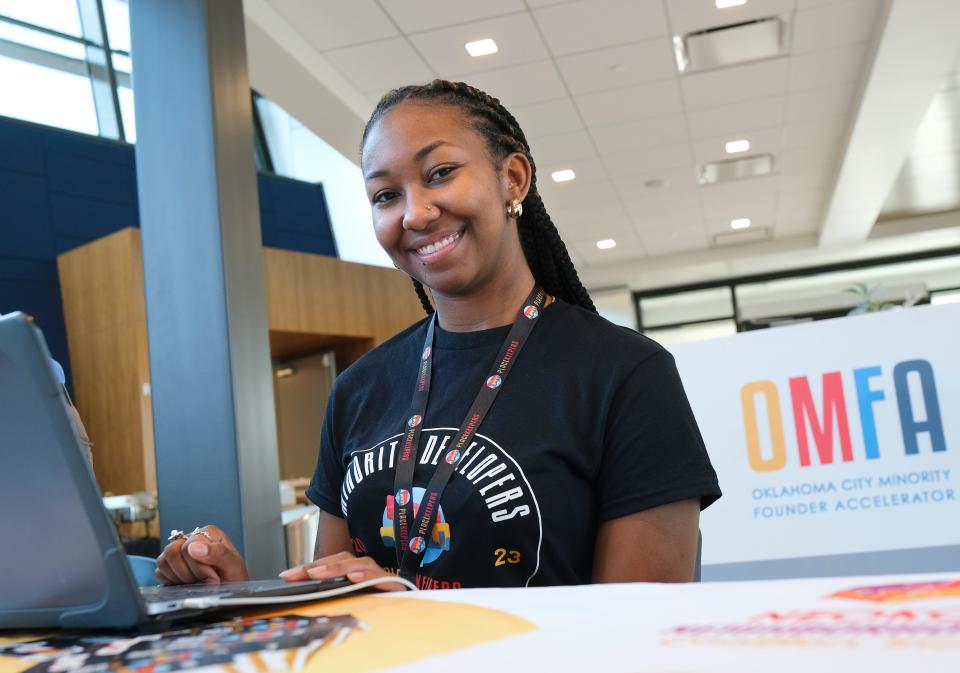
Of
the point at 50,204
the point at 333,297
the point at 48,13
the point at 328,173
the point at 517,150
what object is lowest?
the point at 517,150

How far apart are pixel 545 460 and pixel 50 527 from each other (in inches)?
23.8

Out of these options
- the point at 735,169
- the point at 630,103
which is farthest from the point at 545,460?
the point at 735,169

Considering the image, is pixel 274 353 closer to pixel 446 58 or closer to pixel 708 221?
pixel 446 58

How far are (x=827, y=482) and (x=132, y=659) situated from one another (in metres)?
2.58

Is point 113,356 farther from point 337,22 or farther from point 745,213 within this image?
point 745,213

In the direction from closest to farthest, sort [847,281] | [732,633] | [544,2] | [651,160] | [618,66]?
[732,633]
[544,2]
[618,66]
[651,160]
[847,281]

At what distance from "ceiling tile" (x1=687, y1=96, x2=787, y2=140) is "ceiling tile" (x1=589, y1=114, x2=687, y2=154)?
106 millimetres

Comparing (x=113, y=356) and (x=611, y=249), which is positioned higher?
(x=611, y=249)

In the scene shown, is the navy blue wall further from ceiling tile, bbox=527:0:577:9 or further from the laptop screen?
the laptop screen

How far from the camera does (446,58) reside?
5.56 metres

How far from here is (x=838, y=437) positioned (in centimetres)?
283

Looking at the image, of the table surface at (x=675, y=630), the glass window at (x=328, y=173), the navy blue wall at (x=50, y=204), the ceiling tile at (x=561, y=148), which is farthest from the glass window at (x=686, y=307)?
the table surface at (x=675, y=630)

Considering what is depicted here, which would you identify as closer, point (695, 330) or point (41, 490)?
point (41, 490)

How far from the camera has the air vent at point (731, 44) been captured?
217 inches
